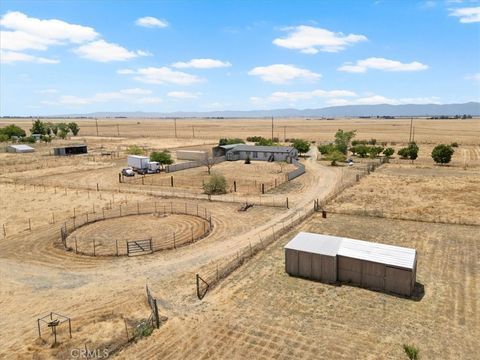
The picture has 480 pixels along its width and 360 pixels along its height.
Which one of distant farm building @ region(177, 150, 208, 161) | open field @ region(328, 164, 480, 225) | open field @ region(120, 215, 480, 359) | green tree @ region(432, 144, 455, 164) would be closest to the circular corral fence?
open field @ region(120, 215, 480, 359)

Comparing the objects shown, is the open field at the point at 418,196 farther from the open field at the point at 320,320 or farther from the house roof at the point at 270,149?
the house roof at the point at 270,149

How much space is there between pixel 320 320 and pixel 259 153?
62.6 m

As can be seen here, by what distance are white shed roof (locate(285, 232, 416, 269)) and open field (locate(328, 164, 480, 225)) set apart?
46.2ft

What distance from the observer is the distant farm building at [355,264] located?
68.7 ft

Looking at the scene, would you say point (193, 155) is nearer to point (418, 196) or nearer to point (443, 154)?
point (418, 196)

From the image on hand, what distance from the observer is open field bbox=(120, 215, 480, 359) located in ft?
53.0

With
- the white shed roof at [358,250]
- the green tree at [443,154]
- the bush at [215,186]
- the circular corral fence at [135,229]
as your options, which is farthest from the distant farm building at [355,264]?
the green tree at [443,154]

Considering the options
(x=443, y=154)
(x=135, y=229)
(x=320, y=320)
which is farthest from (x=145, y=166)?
(x=443, y=154)

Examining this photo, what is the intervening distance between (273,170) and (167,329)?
50.7 m

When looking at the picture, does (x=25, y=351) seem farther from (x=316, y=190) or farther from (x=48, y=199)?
(x=316, y=190)

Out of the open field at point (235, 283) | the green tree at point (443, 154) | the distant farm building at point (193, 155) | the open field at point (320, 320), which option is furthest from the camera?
the distant farm building at point (193, 155)

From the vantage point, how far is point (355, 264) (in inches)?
874

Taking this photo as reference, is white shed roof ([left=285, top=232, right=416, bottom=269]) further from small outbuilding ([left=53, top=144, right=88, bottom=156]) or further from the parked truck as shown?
small outbuilding ([left=53, top=144, right=88, bottom=156])

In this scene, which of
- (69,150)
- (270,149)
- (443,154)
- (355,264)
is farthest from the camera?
(69,150)
